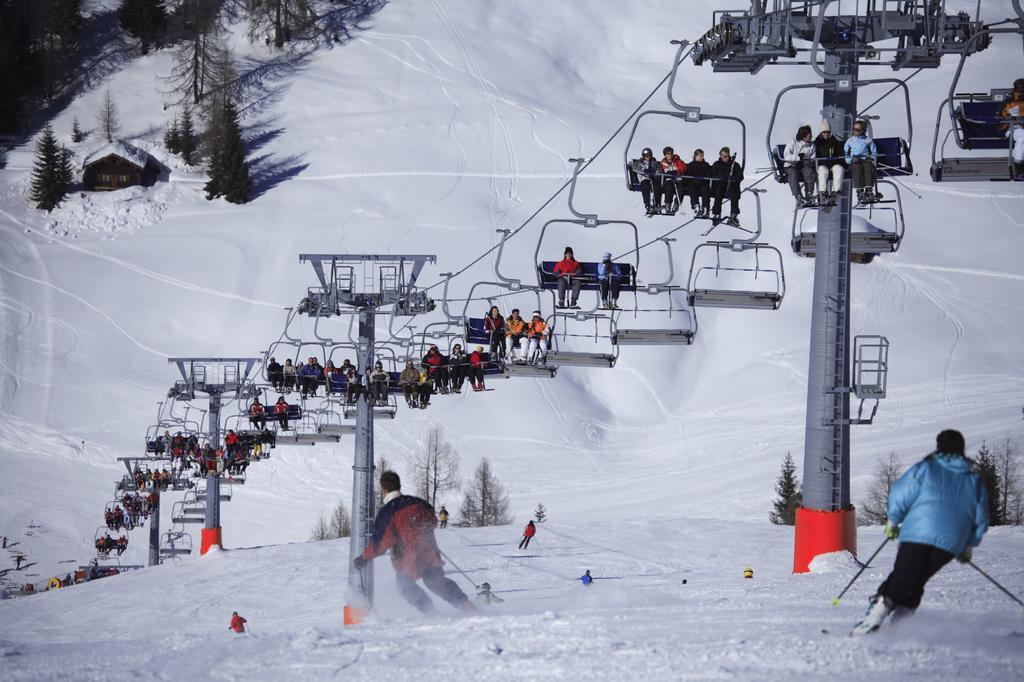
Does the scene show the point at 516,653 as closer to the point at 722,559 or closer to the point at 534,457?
the point at 722,559

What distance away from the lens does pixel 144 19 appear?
98.6 meters

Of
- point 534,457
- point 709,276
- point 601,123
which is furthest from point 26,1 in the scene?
point 534,457

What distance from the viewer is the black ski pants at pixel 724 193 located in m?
16.0

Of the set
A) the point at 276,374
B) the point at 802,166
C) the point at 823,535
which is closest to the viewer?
the point at 802,166

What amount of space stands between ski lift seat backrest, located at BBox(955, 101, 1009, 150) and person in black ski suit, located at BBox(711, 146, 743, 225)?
3180 millimetres

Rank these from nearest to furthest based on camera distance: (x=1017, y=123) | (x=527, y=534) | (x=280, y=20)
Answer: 1. (x=1017, y=123)
2. (x=527, y=534)
3. (x=280, y=20)

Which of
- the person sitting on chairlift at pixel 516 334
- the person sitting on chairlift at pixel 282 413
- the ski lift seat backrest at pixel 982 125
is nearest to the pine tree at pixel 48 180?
the person sitting on chairlift at pixel 282 413

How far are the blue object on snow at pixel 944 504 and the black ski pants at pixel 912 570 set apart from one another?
0.14 feet

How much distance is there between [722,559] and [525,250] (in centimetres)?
4229

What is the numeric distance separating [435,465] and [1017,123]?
1589 inches

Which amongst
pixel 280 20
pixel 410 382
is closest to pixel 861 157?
pixel 410 382

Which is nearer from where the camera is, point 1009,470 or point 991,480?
point 991,480

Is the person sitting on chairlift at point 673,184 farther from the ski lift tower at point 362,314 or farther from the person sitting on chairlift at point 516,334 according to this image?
the ski lift tower at point 362,314

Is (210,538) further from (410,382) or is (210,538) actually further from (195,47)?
(195,47)
